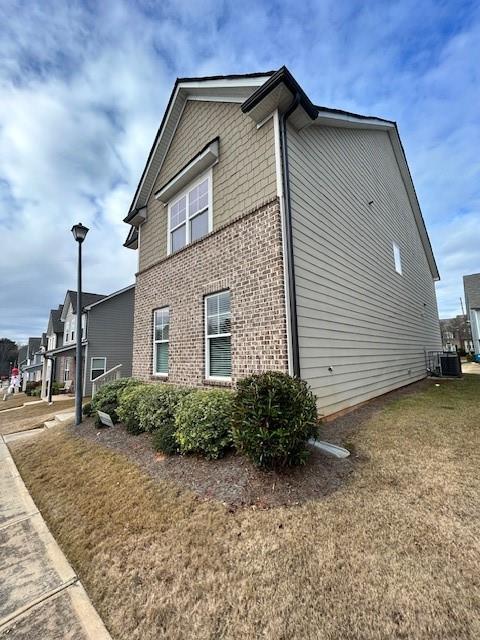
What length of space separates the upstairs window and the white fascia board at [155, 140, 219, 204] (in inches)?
8.3

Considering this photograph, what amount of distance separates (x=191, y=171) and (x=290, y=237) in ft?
14.3

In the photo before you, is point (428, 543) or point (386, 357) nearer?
point (428, 543)

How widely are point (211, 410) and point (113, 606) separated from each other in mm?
2623

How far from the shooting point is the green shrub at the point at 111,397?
25.8ft

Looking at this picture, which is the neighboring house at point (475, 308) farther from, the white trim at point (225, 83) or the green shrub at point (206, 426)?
the green shrub at point (206, 426)

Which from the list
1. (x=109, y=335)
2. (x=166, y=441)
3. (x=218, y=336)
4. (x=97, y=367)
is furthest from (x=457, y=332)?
(x=166, y=441)

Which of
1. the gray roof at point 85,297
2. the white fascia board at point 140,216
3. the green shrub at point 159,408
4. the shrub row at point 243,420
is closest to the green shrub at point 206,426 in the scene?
the shrub row at point 243,420

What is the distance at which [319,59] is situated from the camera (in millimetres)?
7305

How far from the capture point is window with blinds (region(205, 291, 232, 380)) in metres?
6.65

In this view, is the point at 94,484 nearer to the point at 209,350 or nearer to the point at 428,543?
the point at 209,350

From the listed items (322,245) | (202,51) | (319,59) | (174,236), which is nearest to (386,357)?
(322,245)

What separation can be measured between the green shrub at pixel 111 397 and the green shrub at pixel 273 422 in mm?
5217

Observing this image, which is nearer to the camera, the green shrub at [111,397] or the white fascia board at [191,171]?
the white fascia board at [191,171]

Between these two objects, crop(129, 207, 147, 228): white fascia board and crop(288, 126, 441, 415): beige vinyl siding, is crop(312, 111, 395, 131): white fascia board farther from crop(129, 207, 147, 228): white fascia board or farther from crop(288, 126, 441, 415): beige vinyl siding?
crop(129, 207, 147, 228): white fascia board
